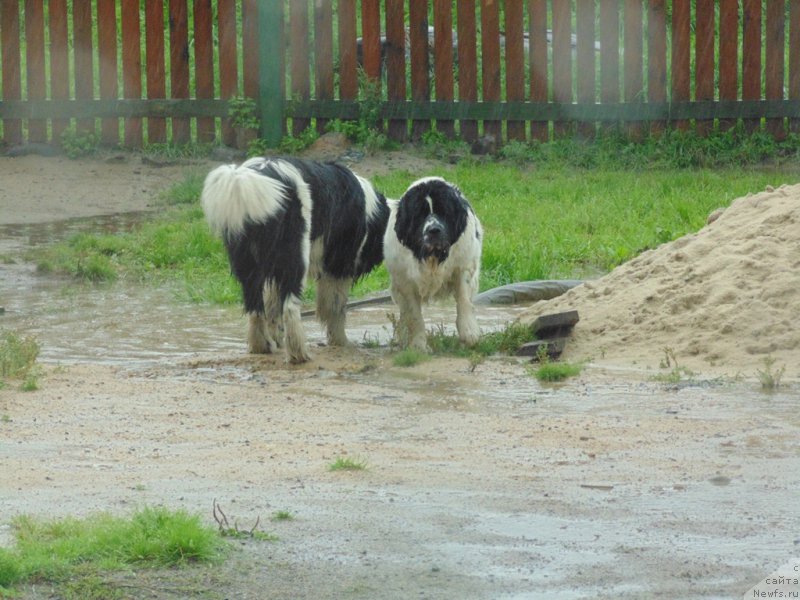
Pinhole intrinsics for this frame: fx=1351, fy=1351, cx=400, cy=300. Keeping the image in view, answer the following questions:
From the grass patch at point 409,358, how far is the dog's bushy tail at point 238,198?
1207 mm

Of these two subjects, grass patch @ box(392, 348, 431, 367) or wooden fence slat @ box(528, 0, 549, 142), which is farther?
wooden fence slat @ box(528, 0, 549, 142)

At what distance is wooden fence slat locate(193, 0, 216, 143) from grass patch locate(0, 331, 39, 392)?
872cm

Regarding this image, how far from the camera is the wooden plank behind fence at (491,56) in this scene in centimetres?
1630

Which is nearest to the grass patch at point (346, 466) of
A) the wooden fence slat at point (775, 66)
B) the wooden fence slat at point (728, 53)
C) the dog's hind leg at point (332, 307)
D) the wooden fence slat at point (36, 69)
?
the dog's hind leg at point (332, 307)

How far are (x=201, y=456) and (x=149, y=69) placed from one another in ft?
37.0

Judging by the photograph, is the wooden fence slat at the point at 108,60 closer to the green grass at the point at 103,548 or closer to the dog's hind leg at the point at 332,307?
the dog's hind leg at the point at 332,307

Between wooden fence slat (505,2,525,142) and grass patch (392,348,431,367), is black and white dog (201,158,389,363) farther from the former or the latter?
wooden fence slat (505,2,525,142)

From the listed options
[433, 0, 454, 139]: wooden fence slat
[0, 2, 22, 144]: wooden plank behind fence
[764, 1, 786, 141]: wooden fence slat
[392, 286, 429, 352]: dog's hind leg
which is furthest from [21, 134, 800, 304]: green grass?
[0, 2, 22, 144]: wooden plank behind fence

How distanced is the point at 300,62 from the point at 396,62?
1182 millimetres

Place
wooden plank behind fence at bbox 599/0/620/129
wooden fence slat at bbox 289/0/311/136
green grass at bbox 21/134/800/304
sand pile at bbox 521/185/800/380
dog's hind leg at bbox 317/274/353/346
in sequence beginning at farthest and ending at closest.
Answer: wooden fence slat at bbox 289/0/311/136 → wooden plank behind fence at bbox 599/0/620/129 → green grass at bbox 21/134/800/304 → dog's hind leg at bbox 317/274/353/346 → sand pile at bbox 521/185/800/380

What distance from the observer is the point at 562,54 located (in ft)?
53.9

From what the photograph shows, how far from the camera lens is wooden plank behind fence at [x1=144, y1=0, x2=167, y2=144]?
1669 centimetres

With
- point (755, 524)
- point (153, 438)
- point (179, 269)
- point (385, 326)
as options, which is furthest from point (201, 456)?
point (179, 269)

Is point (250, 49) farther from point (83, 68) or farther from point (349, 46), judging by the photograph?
point (83, 68)
